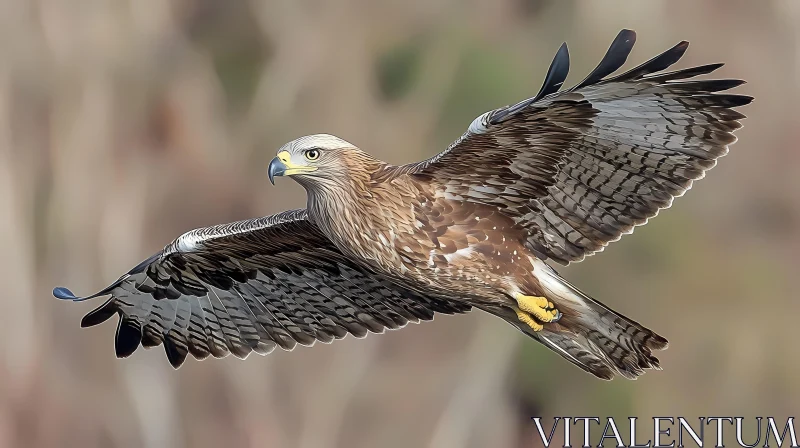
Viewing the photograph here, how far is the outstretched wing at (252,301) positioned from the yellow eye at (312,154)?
0.73 metres

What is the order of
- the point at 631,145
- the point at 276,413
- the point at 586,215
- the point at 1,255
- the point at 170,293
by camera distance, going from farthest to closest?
the point at 1,255, the point at 276,413, the point at 170,293, the point at 586,215, the point at 631,145

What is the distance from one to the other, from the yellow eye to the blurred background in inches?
171

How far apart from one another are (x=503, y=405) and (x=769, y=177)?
10.3ft

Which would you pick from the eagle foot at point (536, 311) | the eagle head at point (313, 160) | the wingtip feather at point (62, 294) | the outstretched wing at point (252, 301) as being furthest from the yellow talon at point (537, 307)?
the wingtip feather at point (62, 294)

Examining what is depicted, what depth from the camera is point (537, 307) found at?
3.83m

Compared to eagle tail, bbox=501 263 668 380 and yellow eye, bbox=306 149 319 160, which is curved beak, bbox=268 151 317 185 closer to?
yellow eye, bbox=306 149 319 160

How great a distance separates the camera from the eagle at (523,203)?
3.44 metres

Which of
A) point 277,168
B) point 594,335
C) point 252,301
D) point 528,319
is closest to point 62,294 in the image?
point 252,301

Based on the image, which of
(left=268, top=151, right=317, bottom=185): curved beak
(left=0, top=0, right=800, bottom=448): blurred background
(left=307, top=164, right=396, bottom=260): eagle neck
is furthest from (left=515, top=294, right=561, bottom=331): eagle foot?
(left=0, top=0, right=800, bottom=448): blurred background

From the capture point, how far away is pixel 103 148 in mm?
9078

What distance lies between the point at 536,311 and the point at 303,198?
14.2ft

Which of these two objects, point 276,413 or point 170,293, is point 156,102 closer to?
point 276,413

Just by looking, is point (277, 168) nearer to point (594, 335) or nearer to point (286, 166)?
point (286, 166)

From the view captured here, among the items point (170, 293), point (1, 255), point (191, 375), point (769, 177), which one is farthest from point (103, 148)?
point (769, 177)
